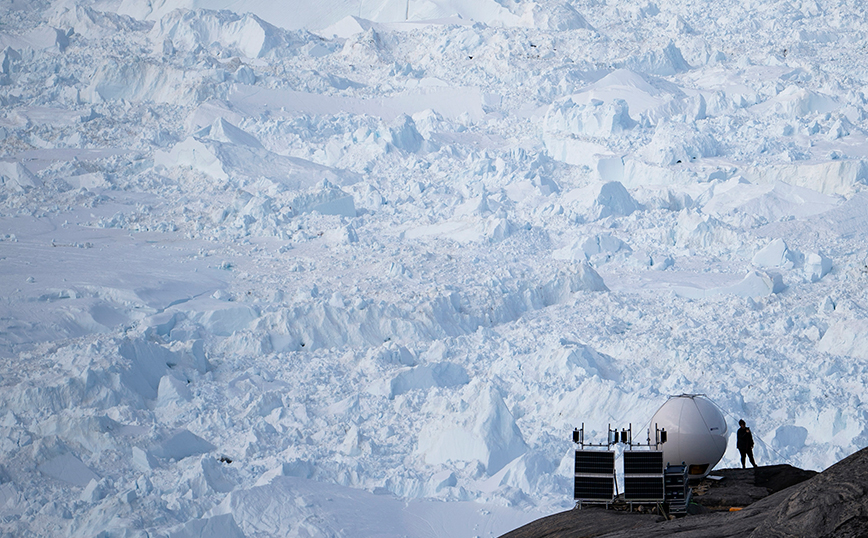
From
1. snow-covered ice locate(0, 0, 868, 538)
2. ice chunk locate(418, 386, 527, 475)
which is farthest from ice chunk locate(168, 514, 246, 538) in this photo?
ice chunk locate(418, 386, 527, 475)

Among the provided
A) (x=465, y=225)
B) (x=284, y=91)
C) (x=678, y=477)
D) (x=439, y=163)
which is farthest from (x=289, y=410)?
(x=284, y=91)

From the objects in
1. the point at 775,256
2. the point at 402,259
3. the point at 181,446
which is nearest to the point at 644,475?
the point at 181,446

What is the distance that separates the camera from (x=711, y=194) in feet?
73.3

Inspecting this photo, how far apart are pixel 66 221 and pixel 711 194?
1636cm

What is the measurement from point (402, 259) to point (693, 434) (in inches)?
403

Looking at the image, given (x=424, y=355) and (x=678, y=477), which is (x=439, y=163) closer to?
(x=424, y=355)

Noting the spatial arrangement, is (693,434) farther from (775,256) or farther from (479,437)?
(775,256)

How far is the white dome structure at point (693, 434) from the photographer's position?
904 cm

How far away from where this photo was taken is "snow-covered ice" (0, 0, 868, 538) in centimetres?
1096

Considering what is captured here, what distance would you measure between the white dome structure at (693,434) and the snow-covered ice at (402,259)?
164 centimetres

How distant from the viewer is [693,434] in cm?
902

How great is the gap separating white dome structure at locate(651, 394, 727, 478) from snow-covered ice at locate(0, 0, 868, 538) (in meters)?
1.64

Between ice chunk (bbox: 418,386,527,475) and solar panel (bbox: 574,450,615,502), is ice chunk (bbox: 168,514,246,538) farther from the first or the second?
solar panel (bbox: 574,450,615,502)

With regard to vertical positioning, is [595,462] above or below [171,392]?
above
